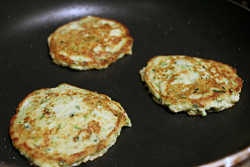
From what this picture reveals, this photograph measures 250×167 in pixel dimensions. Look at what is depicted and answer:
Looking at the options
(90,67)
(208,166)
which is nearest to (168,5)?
(90,67)

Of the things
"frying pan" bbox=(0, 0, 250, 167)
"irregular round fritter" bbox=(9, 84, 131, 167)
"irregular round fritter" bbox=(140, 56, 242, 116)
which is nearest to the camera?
"irregular round fritter" bbox=(9, 84, 131, 167)

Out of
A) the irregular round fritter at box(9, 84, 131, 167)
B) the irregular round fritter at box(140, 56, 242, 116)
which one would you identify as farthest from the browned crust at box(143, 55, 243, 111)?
the irregular round fritter at box(9, 84, 131, 167)

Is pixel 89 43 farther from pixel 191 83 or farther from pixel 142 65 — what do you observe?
pixel 191 83

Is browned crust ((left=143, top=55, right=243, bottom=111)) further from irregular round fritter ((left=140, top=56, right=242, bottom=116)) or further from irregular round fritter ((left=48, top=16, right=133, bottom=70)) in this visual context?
irregular round fritter ((left=48, top=16, right=133, bottom=70))

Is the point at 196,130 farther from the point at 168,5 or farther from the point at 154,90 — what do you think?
the point at 168,5

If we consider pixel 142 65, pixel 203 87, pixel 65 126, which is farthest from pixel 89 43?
pixel 203 87

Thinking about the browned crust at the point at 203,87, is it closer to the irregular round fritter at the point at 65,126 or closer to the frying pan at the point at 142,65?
the frying pan at the point at 142,65

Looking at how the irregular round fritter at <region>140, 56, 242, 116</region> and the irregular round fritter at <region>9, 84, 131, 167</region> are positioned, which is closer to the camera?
the irregular round fritter at <region>9, 84, 131, 167</region>
